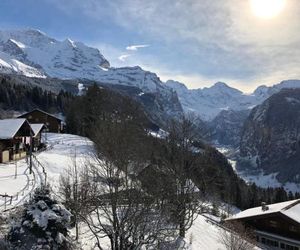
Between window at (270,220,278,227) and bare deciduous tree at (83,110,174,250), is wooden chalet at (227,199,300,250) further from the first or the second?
bare deciduous tree at (83,110,174,250)

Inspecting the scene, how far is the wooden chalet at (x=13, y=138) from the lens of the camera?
195 ft

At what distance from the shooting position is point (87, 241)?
106 feet

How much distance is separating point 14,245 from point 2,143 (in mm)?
38444

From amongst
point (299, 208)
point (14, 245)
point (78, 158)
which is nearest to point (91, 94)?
point (78, 158)

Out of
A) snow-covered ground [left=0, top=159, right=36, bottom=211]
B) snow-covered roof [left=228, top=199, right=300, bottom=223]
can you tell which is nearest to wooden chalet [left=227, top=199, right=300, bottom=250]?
snow-covered roof [left=228, top=199, right=300, bottom=223]

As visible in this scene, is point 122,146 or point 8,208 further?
point 8,208

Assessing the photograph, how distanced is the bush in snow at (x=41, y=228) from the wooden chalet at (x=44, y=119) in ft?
280

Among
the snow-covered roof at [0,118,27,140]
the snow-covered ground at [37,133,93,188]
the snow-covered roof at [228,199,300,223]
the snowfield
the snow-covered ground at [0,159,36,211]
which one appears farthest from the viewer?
the snow-covered roof at [0,118,27,140]

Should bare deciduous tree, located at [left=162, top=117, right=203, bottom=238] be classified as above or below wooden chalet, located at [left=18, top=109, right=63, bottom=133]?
below

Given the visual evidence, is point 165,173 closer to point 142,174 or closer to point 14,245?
point 142,174

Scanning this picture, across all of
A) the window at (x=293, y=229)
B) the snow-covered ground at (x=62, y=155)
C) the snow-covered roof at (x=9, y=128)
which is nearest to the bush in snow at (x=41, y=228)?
the snow-covered ground at (x=62, y=155)

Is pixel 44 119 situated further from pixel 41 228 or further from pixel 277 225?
pixel 41 228

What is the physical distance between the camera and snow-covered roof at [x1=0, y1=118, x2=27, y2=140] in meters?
59.7

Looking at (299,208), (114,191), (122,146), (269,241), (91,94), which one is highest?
(91,94)
